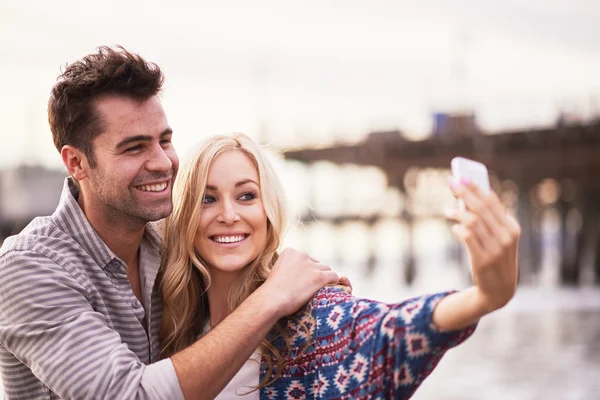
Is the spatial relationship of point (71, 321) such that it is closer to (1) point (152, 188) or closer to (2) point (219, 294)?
(1) point (152, 188)

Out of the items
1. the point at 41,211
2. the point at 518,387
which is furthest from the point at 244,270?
the point at 41,211

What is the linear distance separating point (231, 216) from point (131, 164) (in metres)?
Result: 0.49

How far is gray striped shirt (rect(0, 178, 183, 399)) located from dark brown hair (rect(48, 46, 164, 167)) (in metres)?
0.30

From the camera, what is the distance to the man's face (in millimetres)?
2988

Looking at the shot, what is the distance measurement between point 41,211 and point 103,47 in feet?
180

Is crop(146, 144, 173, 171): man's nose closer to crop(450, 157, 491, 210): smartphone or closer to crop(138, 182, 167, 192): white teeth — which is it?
crop(138, 182, 167, 192): white teeth

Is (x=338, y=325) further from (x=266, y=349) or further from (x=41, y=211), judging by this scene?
(x=41, y=211)

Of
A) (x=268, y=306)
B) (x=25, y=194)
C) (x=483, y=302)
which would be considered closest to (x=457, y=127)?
(x=268, y=306)

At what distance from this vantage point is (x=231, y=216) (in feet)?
10.1

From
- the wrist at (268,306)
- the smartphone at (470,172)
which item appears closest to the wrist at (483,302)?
the smartphone at (470,172)

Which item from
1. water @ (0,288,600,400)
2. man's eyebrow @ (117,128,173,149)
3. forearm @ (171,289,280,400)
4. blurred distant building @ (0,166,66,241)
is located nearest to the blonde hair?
man's eyebrow @ (117,128,173,149)

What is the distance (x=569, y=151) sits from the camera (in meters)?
22.6

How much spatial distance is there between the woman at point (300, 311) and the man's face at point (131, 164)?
0.61ft

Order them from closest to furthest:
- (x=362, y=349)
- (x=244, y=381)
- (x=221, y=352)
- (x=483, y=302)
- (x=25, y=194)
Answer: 1. (x=483, y=302)
2. (x=362, y=349)
3. (x=221, y=352)
4. (x=244, y=381)
5. (x=25, y=194)
